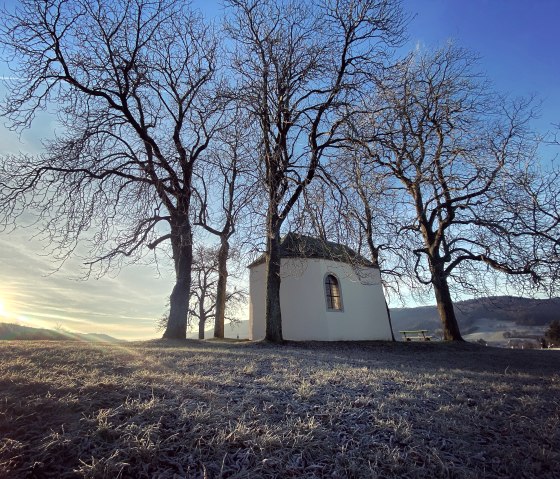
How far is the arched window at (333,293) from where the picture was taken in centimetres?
2086

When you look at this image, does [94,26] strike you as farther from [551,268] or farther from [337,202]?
[551,268]

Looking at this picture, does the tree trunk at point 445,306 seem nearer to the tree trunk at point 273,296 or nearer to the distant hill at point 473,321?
the distant hill at point 473,321

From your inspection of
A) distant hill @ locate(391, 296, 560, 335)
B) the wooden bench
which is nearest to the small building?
the wooden bench

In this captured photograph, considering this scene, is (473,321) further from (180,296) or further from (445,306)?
(180,296)

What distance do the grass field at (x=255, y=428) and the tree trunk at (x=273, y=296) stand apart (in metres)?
8.75

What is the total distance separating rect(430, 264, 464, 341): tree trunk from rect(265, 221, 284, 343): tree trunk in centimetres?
928

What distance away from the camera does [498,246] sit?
1326cm

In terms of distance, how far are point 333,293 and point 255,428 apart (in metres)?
18.6

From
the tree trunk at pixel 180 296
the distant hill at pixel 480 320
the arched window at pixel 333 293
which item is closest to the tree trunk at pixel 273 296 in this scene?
the tree trunk at pixel 180 296

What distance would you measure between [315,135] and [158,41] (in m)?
7.38

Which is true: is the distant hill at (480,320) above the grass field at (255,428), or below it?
above

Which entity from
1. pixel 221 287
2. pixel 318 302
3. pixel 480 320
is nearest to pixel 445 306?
pixel 318 302

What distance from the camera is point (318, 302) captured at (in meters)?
20.2

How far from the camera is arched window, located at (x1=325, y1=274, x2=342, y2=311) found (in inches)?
821
